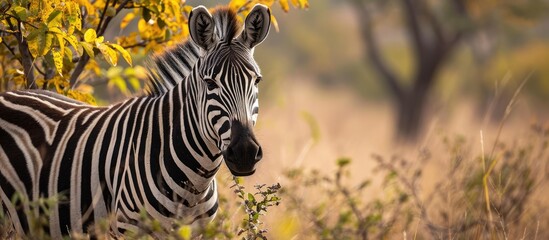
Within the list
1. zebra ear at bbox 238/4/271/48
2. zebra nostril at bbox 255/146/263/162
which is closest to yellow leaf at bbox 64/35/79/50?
zebra ear at bbox 238/4/271/48

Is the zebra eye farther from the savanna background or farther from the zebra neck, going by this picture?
the savanna background

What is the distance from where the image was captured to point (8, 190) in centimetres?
447

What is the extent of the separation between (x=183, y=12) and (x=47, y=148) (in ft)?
4.45

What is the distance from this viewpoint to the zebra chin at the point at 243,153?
3.72 metres

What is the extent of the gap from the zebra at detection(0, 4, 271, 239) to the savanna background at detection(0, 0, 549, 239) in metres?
0.25

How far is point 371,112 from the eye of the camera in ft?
82.7

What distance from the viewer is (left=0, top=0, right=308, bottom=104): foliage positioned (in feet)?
13.5

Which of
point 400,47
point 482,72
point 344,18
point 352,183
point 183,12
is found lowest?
point 352,183

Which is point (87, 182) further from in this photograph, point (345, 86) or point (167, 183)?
point (345, 86)

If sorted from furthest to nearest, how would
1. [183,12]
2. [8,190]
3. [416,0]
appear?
[416,0]
[183,12]
[8,190]

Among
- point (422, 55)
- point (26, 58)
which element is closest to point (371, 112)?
point (422, 55)

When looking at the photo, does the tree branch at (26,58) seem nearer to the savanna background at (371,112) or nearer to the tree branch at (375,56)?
the savanna background at (371,112)

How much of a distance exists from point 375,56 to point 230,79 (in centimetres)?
1635

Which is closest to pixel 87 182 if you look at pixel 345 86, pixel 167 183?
pixel 167 183
